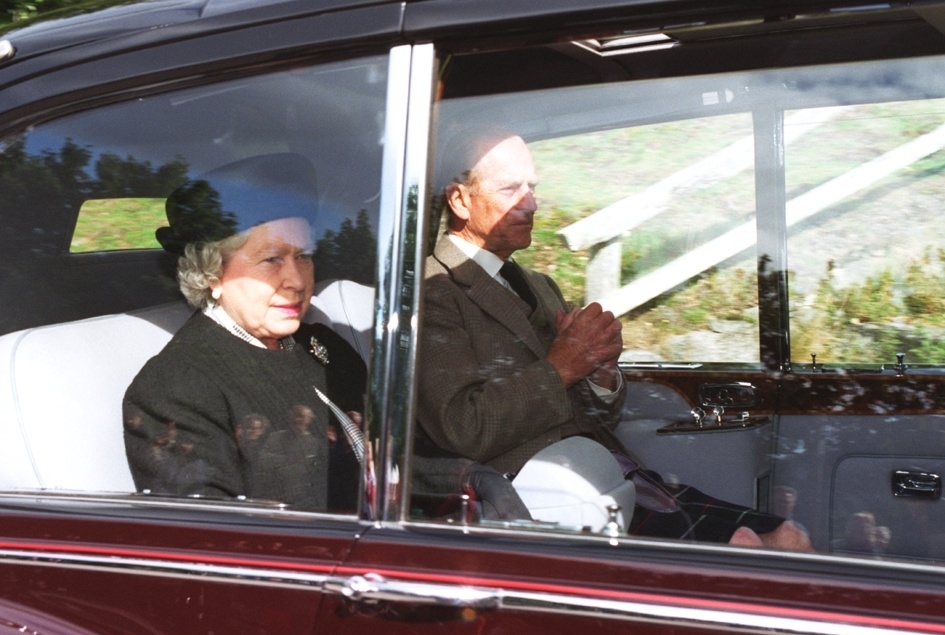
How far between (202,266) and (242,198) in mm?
221

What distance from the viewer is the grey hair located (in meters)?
2.12

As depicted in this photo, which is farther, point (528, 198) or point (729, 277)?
point (729, 277)

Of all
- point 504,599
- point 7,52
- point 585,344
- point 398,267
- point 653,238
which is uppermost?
point 7,52

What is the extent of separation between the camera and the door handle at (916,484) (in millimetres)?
2297

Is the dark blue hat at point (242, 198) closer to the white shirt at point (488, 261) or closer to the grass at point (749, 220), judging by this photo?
the grass at point (749, 220)

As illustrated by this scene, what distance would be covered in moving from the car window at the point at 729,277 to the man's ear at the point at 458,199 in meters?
0.02

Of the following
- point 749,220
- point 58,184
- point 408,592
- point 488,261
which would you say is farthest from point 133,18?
point 749,220

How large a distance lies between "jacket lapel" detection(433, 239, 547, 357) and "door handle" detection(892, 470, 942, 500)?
74cm

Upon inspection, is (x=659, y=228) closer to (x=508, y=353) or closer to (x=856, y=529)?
(x=508, y=353)

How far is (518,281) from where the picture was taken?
2348mm

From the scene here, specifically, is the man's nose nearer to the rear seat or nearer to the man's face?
the man's face

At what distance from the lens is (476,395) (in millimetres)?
2049

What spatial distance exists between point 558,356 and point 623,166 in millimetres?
394

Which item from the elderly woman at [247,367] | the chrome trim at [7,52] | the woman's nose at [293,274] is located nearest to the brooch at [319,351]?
the elderly woman at [247,367]
